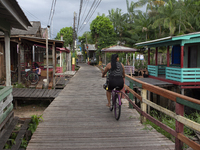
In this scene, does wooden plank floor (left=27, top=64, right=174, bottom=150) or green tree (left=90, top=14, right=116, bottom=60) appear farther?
green tree (left=90, top=14, right=116, bottom=60)

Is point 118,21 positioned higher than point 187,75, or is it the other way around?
point 118,21

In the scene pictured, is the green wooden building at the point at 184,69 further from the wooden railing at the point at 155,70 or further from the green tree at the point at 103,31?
the green tree at the point at 103,31

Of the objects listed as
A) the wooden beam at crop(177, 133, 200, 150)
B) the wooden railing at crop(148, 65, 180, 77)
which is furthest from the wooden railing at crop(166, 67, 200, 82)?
the wooden beam at crop(177, 133, 200, 150)

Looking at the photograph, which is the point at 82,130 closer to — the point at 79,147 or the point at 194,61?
the point at 79,147

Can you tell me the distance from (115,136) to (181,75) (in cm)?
776

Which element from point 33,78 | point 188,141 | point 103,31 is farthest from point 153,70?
point 103,31

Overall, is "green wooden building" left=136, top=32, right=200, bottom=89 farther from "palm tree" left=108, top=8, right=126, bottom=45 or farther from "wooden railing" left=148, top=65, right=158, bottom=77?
"palm tree" left=108, top=8, right=126, bottom=45

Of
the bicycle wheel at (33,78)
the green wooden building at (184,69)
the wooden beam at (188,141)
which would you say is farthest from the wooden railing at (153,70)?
the wooden beam at (188,141)

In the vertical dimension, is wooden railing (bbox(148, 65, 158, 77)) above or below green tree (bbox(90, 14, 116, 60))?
below

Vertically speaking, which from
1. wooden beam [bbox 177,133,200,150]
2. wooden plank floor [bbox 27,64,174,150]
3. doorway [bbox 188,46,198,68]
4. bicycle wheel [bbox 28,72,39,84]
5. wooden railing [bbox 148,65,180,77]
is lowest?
wooden plank floor [bbox 27,64,174,150]

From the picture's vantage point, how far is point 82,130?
14.5 feet

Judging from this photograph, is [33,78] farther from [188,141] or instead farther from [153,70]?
[188,141]

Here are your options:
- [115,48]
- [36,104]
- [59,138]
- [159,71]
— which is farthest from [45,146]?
[115,48]

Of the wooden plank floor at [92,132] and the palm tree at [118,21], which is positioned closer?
the wooden plank floor at [92,132]
